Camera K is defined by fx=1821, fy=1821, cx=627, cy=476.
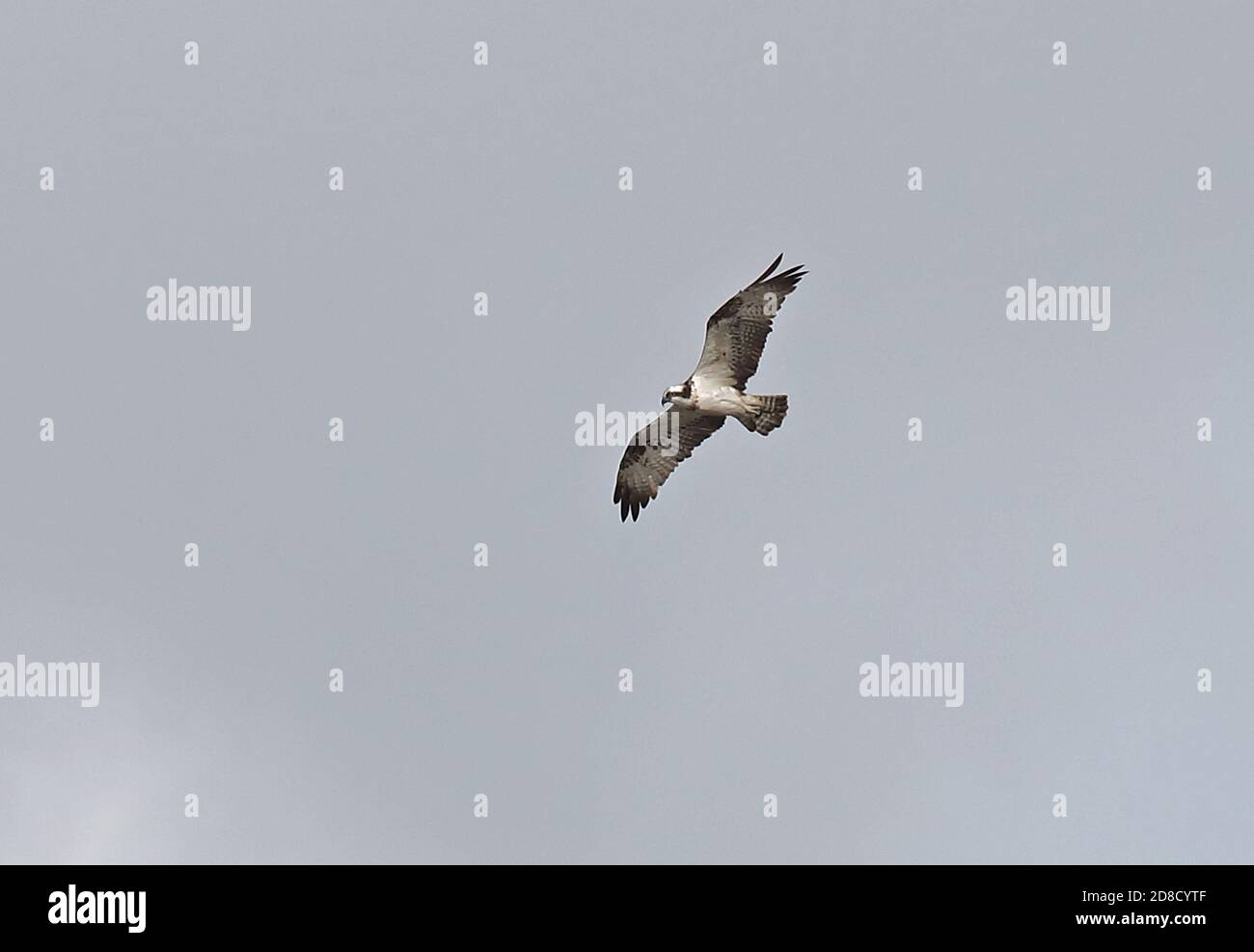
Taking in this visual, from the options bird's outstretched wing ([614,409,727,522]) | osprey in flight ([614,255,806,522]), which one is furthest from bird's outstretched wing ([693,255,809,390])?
bird's outstretched wing ([614,409,727,522])

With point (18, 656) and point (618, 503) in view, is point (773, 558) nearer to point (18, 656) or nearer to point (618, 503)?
point (618, 503)

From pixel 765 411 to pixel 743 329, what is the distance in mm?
1275

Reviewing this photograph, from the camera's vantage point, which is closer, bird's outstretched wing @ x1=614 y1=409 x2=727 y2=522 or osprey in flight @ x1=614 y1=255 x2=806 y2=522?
osprey in flight @ x1=614 y1=255 x2=806 y2=522

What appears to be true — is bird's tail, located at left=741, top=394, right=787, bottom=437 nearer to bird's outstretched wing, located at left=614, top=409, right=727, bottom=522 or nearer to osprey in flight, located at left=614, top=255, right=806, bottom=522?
osprey in flight, located at left=614, top=255, right=806, bottom=522

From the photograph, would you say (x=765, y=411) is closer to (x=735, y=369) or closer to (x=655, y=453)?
(x=735, y=369)

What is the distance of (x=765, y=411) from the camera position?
2728 cm

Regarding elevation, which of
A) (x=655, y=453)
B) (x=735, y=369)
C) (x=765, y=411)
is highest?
(x=735, y=369)

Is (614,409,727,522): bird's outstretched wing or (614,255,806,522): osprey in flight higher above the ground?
(614,255,806,522): osprey in flight

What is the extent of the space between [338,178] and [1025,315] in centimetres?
1373

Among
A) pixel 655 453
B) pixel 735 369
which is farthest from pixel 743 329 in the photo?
pixel 655 453

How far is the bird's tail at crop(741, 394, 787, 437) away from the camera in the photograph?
2725 cm

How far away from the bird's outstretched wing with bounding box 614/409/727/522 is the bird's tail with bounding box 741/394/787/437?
3.12ft

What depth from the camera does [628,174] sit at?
3338 cm
